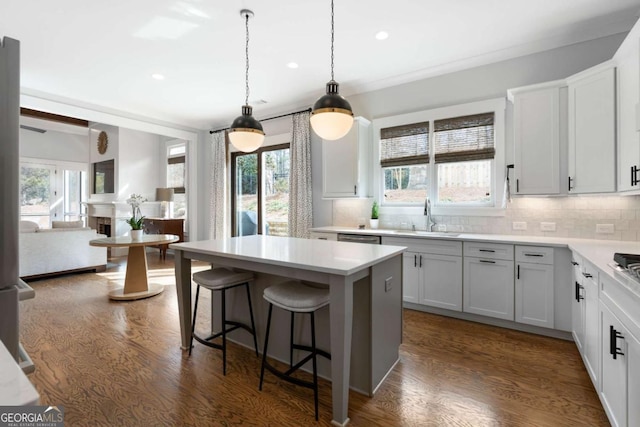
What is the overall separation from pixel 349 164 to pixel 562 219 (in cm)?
254

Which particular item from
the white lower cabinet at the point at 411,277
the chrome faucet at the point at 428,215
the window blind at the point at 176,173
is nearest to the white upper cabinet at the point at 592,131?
the chrome faucet at the point at 428,215

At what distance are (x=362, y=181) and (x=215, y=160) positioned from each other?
3.58 metres

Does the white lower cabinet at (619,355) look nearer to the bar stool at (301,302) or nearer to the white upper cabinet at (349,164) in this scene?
the bar stool at (301,302)

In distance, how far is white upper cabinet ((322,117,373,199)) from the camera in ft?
14.4

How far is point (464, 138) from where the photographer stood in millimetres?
3900

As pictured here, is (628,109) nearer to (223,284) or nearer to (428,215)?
(428,215)

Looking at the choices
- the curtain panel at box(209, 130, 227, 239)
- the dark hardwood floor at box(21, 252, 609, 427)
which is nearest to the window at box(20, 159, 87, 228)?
the curtain panel at box(209, 130, 227, 239)

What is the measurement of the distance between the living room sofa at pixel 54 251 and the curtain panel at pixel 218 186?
207cm

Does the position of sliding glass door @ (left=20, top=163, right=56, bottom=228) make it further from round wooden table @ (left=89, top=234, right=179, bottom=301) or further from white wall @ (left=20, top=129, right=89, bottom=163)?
round wooden table @ (left=89, top=234, right=179, bottom=301)

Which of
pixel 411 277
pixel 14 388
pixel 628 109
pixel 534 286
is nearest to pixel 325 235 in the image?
Answer: pixel 411 277

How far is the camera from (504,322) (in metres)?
3.23

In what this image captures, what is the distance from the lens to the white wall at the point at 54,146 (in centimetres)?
790

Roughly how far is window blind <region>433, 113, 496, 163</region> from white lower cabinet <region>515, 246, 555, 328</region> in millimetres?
1289

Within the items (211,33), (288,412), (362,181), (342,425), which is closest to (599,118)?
(362,181)
